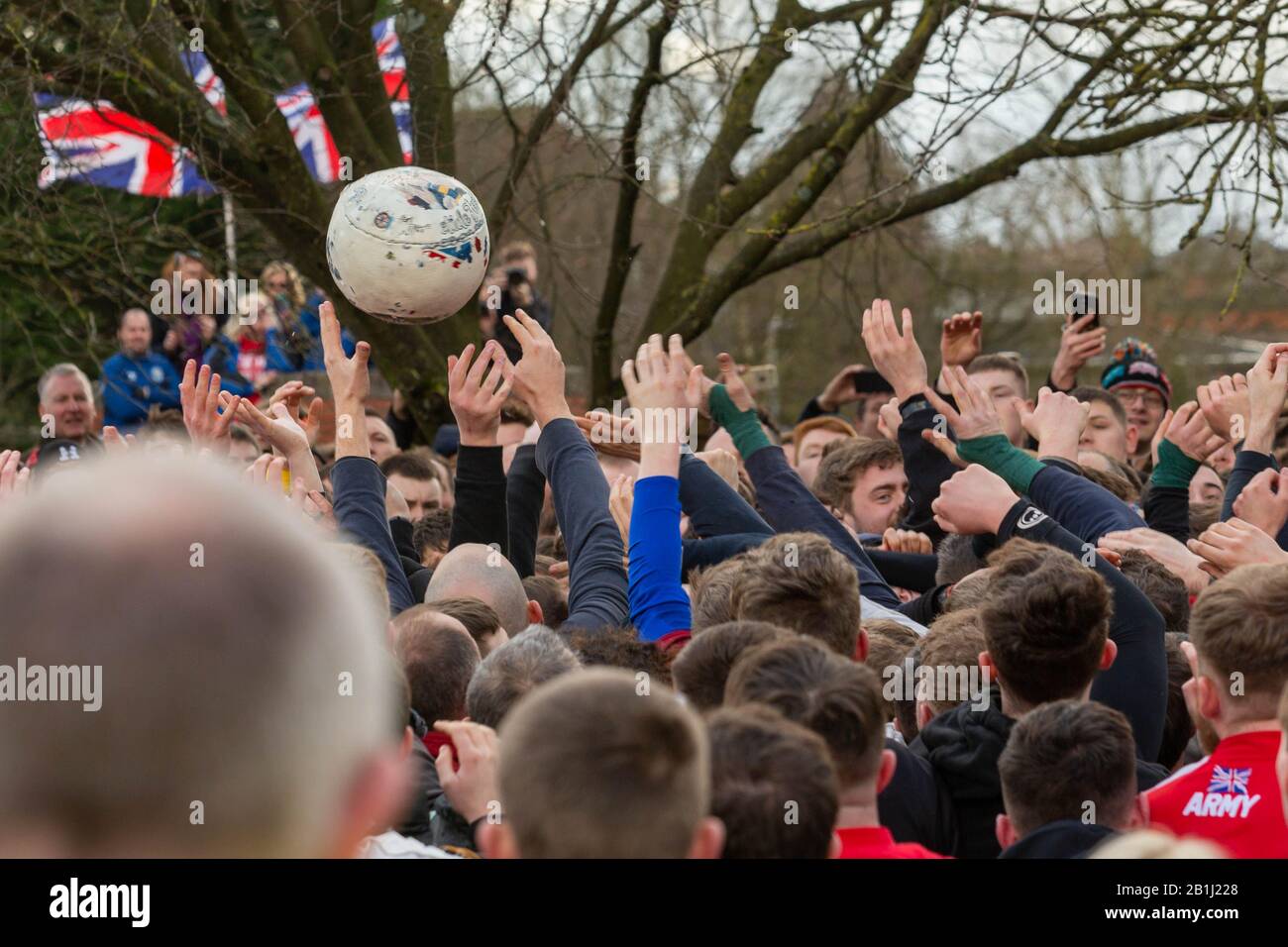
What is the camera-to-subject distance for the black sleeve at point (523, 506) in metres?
5.45

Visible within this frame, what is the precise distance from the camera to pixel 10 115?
7387 millimetres

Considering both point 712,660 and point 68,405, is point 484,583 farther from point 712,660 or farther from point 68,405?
point 68,405

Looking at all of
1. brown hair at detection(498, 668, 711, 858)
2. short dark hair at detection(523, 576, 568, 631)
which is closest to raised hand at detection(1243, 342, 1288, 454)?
short dark hair at detection(523, 576, 568, 631)

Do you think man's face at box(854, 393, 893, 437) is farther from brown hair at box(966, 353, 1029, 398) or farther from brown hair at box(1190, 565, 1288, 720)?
brown hair at box(1190, 565, 1288, 720)

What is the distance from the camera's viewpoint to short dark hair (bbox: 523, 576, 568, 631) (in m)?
4.93

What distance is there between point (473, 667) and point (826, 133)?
6.07 meters

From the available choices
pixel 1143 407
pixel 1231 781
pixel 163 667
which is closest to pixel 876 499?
pixel 1143 407

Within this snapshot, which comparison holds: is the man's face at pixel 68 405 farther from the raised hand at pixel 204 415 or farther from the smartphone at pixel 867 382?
the smartphone at pixel 867 382

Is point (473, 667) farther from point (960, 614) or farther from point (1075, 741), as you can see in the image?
point (1075, 741)

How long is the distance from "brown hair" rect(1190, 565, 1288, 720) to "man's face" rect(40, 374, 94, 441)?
6.60 metres

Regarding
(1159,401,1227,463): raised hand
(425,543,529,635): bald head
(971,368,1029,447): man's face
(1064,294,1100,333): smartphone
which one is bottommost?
(425,543,529,635): bald head

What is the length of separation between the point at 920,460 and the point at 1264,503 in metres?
1.49
